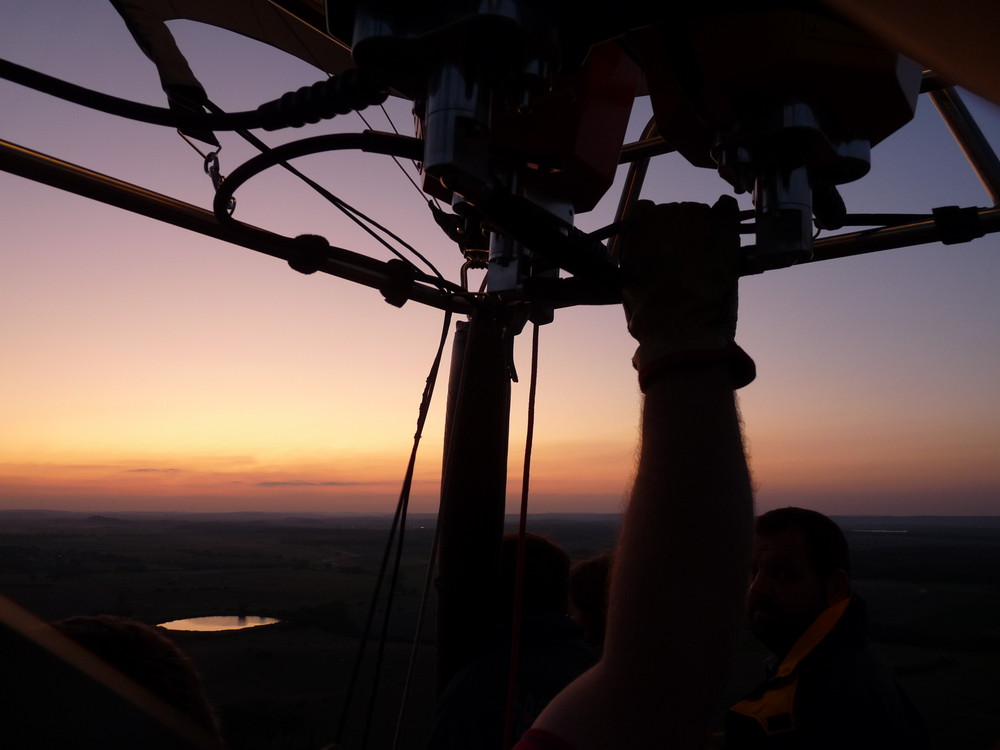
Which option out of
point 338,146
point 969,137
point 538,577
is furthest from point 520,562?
point 969,137

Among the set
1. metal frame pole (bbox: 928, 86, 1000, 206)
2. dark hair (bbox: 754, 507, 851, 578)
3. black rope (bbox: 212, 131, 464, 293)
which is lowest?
dark hair (bbox: 754, 507, 851, 578)

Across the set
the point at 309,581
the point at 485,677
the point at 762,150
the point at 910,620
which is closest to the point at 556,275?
the point at 762,150

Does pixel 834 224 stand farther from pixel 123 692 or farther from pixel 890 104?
pixel 123 692

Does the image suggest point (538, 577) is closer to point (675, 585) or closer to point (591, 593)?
point (591, 593)

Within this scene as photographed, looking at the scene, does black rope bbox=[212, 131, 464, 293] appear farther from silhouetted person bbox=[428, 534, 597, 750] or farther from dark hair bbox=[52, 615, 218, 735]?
silhouetted person bbox=[428, 534, 597, 750]

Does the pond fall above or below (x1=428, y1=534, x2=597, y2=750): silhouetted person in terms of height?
below

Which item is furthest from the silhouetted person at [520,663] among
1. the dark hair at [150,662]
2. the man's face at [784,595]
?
the dark hair at [150,662]

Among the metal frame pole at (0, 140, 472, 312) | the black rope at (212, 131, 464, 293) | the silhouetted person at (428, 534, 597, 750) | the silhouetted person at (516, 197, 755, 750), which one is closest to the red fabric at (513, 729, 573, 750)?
the silhouetted person at (516, 197, 755, 750)

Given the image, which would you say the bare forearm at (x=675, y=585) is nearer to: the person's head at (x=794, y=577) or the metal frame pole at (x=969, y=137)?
the metal frame pole at (x=969, y=137)
